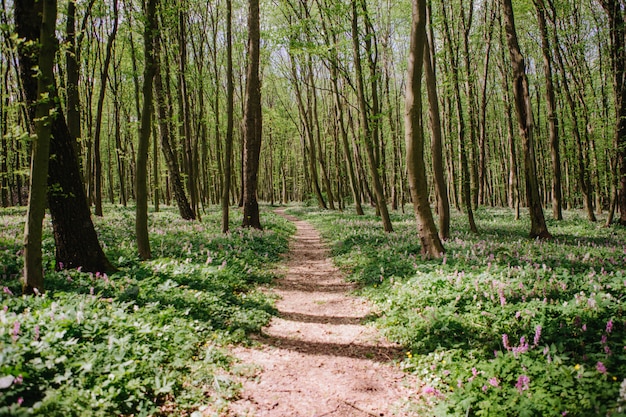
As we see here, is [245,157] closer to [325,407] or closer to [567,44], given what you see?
[325,407]

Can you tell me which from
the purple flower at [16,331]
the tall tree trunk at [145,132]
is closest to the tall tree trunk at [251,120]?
the tall tree trunk at [145,132]

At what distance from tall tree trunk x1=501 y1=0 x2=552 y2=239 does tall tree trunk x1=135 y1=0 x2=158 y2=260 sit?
10.7 metres

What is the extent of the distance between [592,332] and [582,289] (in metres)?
1.41

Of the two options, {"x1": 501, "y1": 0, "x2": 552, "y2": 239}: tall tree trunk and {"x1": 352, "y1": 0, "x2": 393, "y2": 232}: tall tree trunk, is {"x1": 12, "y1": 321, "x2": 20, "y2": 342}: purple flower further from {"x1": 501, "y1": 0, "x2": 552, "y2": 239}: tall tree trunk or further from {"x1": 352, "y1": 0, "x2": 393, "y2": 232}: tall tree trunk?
{"x1": 501, "y1": 0, "x2": 552, "y2": 239}: tall tree trunk

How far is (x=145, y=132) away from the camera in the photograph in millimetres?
8375

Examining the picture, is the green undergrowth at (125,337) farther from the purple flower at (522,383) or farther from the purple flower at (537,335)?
the purple flower at (537,335)

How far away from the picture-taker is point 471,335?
4.59m

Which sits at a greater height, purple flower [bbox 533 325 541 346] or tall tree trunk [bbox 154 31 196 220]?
tall tree trunk [bbox 154 31 196 220]

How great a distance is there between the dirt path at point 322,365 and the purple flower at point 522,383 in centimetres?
122

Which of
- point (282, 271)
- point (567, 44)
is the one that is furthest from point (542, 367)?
point (567, 44)

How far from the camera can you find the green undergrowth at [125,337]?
3135mm

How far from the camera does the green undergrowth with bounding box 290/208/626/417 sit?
10.5 ft

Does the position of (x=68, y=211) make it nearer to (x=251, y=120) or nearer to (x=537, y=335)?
(x=537, y=335)

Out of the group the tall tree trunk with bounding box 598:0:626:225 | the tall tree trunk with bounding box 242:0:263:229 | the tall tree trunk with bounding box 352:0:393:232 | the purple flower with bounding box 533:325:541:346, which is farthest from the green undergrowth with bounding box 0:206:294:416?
the tall tree trunk with bounding box 598:0:626:225
